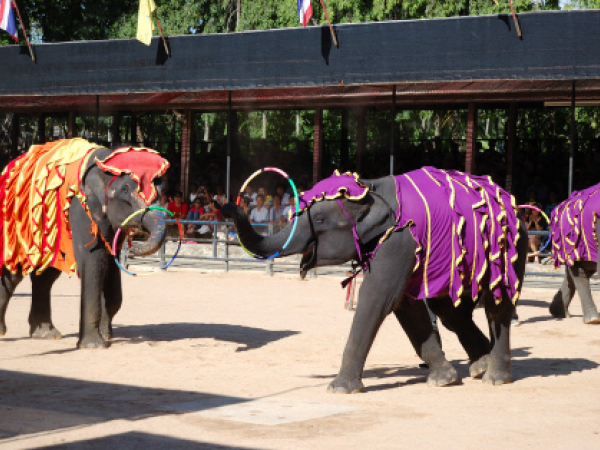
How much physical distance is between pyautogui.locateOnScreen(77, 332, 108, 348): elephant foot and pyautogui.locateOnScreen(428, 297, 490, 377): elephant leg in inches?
139

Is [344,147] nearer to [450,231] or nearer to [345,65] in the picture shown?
[345,65]

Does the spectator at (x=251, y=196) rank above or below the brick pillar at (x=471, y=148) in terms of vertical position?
below

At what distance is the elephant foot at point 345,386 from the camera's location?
25.1 feet

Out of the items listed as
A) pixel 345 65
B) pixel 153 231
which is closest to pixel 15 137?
pixel 345 65

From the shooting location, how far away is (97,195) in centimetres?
984

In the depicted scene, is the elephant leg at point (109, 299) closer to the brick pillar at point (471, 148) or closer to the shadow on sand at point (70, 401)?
the shadow on sand at point (70, 401)

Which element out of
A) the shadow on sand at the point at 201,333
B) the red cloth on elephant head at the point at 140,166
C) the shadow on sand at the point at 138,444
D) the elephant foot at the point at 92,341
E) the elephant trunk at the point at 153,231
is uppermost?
the red cloth on elephant head at the point at 140,166

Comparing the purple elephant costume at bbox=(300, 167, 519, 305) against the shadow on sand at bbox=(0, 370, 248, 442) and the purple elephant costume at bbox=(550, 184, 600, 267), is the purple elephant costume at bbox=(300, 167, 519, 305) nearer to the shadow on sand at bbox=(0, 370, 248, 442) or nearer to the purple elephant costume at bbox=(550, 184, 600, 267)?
the shadow on sand at bbox=(0, 370, 248, 442)

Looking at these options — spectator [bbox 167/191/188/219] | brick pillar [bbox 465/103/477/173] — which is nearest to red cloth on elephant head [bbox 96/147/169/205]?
spectator [bbox 167/191/188/219]

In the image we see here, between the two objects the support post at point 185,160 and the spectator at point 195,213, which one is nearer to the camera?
the spectator at point 195,213

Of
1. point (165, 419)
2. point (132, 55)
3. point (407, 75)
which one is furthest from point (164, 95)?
point (165, 419)

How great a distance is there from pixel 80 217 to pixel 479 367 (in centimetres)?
446

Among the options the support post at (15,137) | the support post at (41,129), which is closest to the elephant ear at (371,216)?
the support post at (41,129)

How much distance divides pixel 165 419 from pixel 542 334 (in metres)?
6.35
